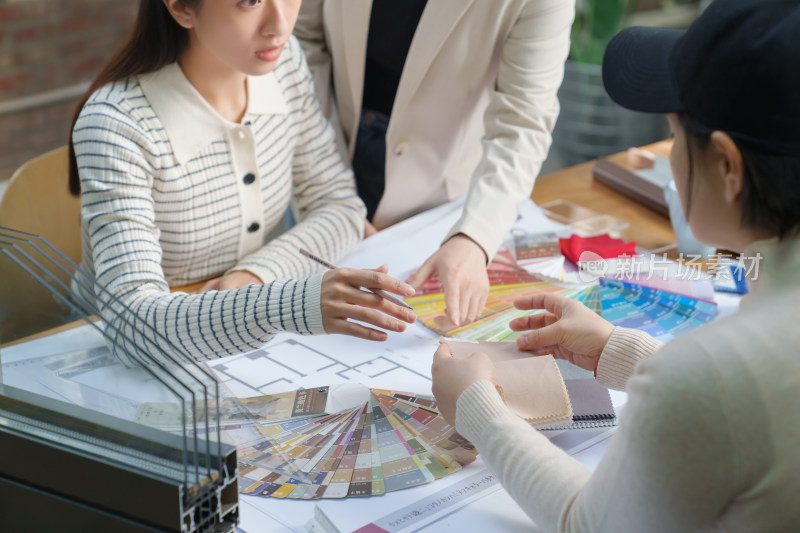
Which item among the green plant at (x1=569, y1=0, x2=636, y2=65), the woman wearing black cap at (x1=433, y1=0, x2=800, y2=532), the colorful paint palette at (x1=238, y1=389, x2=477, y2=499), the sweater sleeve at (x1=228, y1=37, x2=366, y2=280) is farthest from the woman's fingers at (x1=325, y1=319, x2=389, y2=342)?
the green plant at (x1=569, y1=0, x2=636, y2=65)

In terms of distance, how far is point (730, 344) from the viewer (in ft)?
2.52

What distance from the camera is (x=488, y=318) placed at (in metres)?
1.50

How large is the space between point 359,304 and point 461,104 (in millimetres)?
710

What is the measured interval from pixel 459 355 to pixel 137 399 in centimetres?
52

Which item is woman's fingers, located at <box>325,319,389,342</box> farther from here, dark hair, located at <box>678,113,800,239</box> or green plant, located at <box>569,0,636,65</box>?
green plant, located at <box>569,0,636,65</box>

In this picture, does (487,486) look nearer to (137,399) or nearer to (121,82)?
(137,399)

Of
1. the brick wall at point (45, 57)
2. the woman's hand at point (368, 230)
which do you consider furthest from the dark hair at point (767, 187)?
the brick wall at point (45, 57)

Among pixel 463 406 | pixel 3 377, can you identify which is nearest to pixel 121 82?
pixel 3 377

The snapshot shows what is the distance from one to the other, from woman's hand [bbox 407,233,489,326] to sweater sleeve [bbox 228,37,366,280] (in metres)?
0.23

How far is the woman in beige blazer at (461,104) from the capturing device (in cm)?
163

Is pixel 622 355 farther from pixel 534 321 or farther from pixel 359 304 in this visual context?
pixel 359 304

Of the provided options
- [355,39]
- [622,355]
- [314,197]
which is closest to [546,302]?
[622,355]

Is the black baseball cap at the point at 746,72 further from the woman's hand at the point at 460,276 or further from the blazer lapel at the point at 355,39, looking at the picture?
the blazer lapel at the point at 355,39

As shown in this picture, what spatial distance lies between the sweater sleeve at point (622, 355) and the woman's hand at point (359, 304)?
30 centimetres
